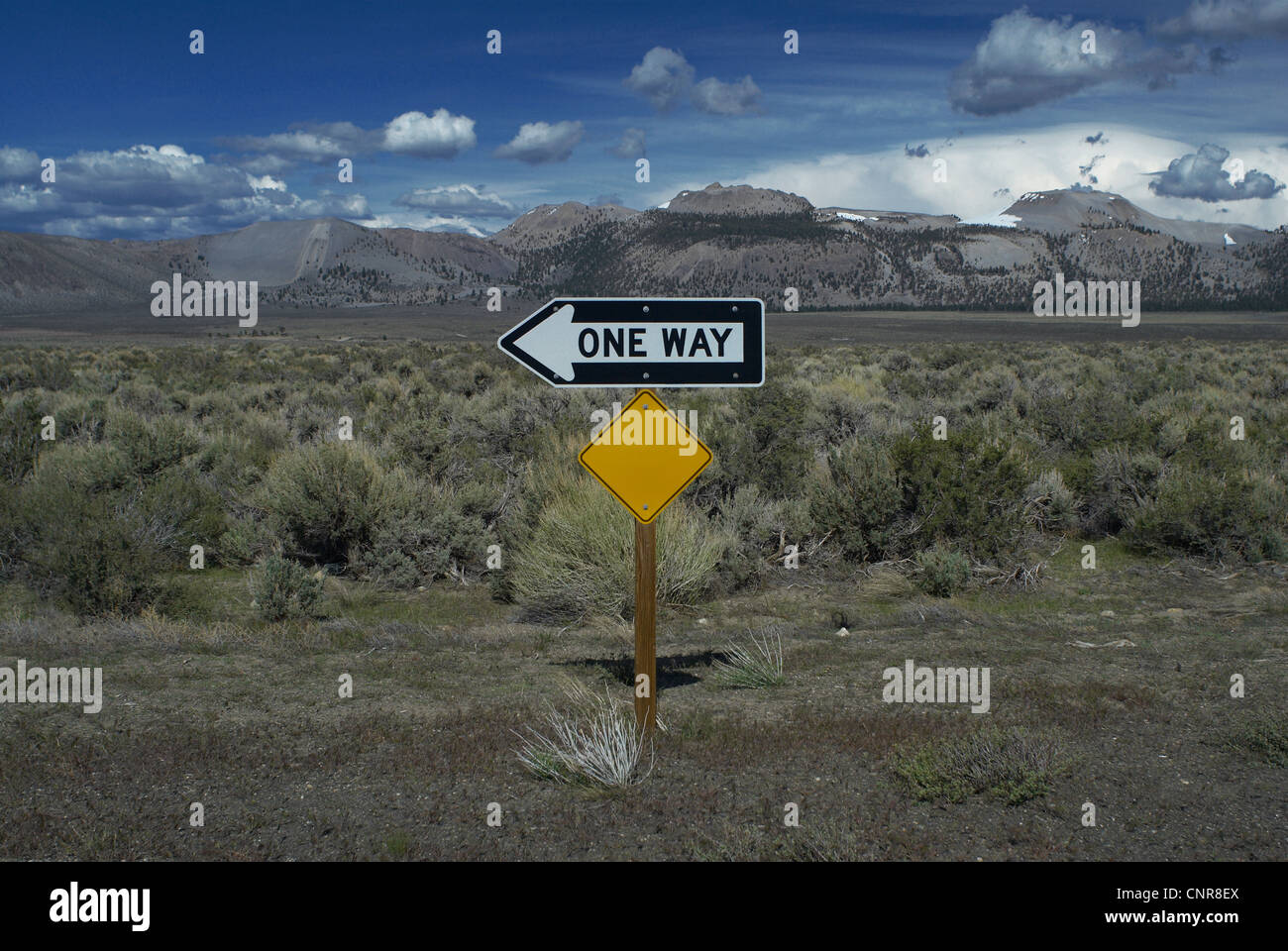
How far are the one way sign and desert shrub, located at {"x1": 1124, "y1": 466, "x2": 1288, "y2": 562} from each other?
787 cm

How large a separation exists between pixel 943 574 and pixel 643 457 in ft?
18.1

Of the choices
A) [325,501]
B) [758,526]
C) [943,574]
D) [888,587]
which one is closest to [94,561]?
[325,501]

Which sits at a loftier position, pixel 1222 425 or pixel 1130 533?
pixel 1222 425

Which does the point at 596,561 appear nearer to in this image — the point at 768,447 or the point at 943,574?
the point at 943,574

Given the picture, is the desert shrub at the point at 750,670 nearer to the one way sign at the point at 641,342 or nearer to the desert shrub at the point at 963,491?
the one way sign at the point at 641,342

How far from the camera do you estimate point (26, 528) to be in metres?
9.45

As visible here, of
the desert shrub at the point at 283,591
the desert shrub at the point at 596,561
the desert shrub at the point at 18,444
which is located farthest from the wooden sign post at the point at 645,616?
the desert shrub at the point at 18,444

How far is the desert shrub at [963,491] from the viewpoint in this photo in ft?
32.7

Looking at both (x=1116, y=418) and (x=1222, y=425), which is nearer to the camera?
(x=1222, y=425)

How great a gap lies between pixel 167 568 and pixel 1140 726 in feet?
28.7

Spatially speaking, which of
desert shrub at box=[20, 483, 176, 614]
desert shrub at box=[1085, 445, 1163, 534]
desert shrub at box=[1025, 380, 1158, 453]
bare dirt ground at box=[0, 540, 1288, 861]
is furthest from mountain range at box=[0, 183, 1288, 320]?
bare dirt ground at box=[0, 540, 1288, 861]

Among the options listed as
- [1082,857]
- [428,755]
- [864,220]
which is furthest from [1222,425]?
[864,220]

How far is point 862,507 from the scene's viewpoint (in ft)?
34.4

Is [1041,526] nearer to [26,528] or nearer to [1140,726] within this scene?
[1140,726]
